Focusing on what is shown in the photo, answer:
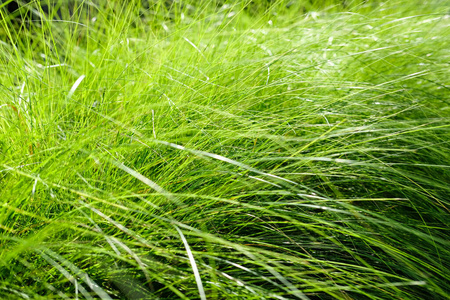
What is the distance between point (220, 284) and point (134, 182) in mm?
330

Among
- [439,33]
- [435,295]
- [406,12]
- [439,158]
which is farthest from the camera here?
[406,12]

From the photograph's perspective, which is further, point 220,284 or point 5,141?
point 5,141

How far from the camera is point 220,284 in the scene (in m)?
0.73

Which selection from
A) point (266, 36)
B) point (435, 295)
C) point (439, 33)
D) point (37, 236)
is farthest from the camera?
point (439, 33)

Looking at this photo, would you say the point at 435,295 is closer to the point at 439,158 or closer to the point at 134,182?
the point at 439,158

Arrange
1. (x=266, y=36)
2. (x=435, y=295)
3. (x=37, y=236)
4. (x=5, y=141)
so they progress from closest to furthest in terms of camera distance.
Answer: (x=37, y=236) → (x=435, y=295) → (x=5, y=141) → (x=266, y=36)

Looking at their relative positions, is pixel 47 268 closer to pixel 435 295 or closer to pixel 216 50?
pixel 435 295

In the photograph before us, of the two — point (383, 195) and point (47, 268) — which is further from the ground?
point (47, 268)

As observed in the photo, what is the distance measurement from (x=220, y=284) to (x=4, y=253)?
1.38ft

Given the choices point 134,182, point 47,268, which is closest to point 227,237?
point 134,182

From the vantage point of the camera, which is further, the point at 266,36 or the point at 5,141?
the point at 266,36

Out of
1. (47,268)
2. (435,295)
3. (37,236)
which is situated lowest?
(435,295)

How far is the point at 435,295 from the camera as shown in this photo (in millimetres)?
826

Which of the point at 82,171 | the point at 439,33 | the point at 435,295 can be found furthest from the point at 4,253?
the point at 439,33
